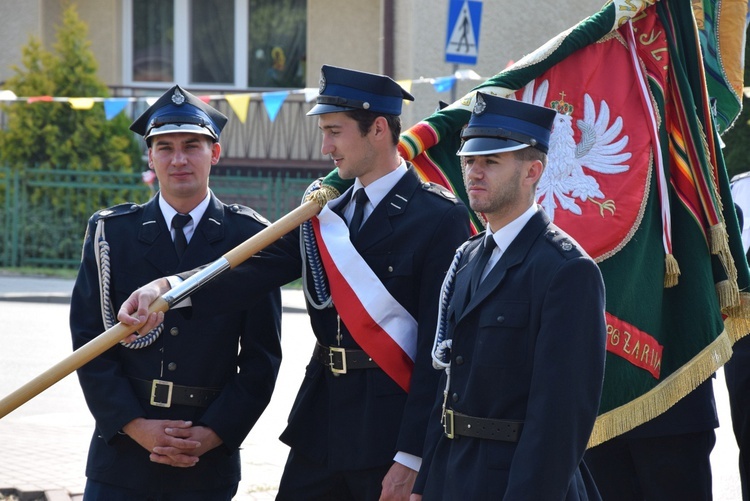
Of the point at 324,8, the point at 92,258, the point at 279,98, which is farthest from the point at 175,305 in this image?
the point at 324,8

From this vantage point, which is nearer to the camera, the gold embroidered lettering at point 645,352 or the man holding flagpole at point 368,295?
the man holding flagpole at point 368,295

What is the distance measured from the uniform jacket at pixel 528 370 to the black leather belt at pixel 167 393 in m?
0.98

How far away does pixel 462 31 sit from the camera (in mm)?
11648

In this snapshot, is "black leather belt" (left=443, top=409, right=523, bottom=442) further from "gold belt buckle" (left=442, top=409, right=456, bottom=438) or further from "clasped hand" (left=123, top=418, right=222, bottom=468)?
"clasped hand" (left=123, top=418, right=222, bottom=468)

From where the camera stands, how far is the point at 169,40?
20.8 metres

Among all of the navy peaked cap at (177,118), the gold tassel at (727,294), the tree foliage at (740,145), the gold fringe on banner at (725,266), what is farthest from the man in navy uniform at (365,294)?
the tree foliage at (740,145)

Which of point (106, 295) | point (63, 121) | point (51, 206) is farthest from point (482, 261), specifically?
point (51, 206)

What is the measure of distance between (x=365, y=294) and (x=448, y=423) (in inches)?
25.7

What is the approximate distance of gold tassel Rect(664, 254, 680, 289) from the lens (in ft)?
14.5

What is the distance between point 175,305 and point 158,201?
0.57m

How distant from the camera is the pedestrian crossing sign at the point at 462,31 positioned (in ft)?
37.9

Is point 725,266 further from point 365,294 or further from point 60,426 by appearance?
point 60,426

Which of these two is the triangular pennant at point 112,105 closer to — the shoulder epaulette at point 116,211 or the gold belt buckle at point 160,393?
the shoulder epaulette at point 116,211

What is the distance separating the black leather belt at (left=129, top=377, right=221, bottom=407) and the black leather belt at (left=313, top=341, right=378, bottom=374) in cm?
47
